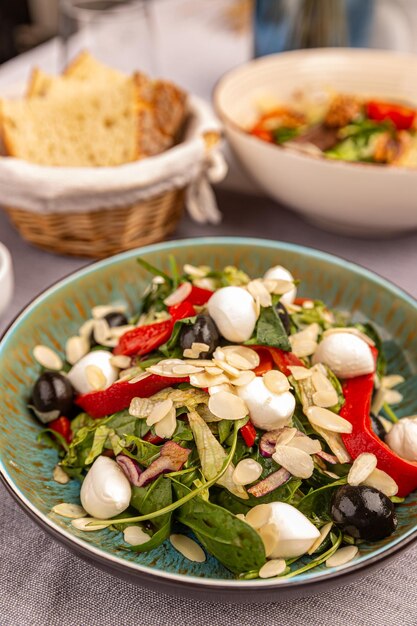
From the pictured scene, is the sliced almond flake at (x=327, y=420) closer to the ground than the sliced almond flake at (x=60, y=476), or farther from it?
farther from it

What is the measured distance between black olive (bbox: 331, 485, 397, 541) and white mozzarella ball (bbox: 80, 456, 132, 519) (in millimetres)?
243

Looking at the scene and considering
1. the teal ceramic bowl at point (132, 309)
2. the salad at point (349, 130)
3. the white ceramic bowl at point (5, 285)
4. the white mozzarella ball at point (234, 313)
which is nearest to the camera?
the teal ceramic bowl at point (132, 309)

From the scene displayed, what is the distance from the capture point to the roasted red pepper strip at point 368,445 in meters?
0.79

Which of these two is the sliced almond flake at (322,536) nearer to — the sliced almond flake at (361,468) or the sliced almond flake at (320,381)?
the sliced almond flake at (361,468)

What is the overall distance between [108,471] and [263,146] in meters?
0.77

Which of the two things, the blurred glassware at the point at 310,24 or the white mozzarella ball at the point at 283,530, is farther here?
the blurred glassware at the point at 310,24

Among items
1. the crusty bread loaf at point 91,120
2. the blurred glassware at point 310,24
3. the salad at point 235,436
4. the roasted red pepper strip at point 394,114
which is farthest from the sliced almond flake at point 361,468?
the blurred glassware at point 310,24

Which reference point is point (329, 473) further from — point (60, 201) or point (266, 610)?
point (60, 201)

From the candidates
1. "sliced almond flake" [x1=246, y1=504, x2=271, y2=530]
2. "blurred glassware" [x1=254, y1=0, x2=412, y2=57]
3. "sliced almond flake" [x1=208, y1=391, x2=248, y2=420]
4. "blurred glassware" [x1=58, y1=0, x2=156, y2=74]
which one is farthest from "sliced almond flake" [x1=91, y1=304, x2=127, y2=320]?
"blurred glassware" [x1=254, y1=0, x2=412, y2=57]

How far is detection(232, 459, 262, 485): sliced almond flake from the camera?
752mm

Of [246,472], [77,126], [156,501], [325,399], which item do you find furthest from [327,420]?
[77,126]

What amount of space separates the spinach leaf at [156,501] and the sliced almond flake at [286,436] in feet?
0.45

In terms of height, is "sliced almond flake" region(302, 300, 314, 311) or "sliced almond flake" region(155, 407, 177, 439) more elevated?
→ "sliced almond flake" region(155, 407, 177, 439)

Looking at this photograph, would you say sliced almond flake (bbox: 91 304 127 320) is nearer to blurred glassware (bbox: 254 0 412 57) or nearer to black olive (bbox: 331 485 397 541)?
black olive (bbox: 331 485 397 541)
